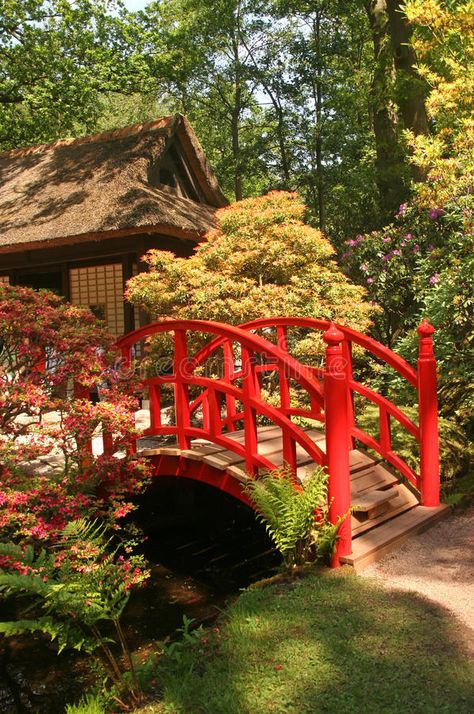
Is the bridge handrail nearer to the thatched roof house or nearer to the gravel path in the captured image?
the gravel path

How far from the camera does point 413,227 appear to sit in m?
8.86

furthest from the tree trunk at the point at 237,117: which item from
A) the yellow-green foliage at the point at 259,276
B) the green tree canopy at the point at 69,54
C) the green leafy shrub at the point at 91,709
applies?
the green leafy shrub at the point at 91,709

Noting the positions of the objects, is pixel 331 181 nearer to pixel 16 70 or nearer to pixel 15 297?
pixel 16 70

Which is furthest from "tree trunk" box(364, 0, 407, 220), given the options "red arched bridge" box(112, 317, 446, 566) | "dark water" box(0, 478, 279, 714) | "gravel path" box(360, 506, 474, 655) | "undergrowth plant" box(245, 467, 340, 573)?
"undergrowth plant" box(245, 467, 340, 573)

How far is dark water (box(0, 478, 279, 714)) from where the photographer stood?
173 inches

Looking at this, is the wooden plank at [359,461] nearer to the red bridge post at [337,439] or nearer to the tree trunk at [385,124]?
the red bridge post at [337,439]

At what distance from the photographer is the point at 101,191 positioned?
39.5 feet

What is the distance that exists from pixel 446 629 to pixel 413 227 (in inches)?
258

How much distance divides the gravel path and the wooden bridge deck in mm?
98

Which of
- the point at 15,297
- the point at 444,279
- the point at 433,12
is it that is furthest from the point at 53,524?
the point at 433,12

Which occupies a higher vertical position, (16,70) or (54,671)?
(16,70)

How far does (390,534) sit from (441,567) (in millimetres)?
479

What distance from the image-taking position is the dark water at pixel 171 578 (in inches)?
173

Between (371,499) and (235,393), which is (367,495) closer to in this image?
(371,499)
